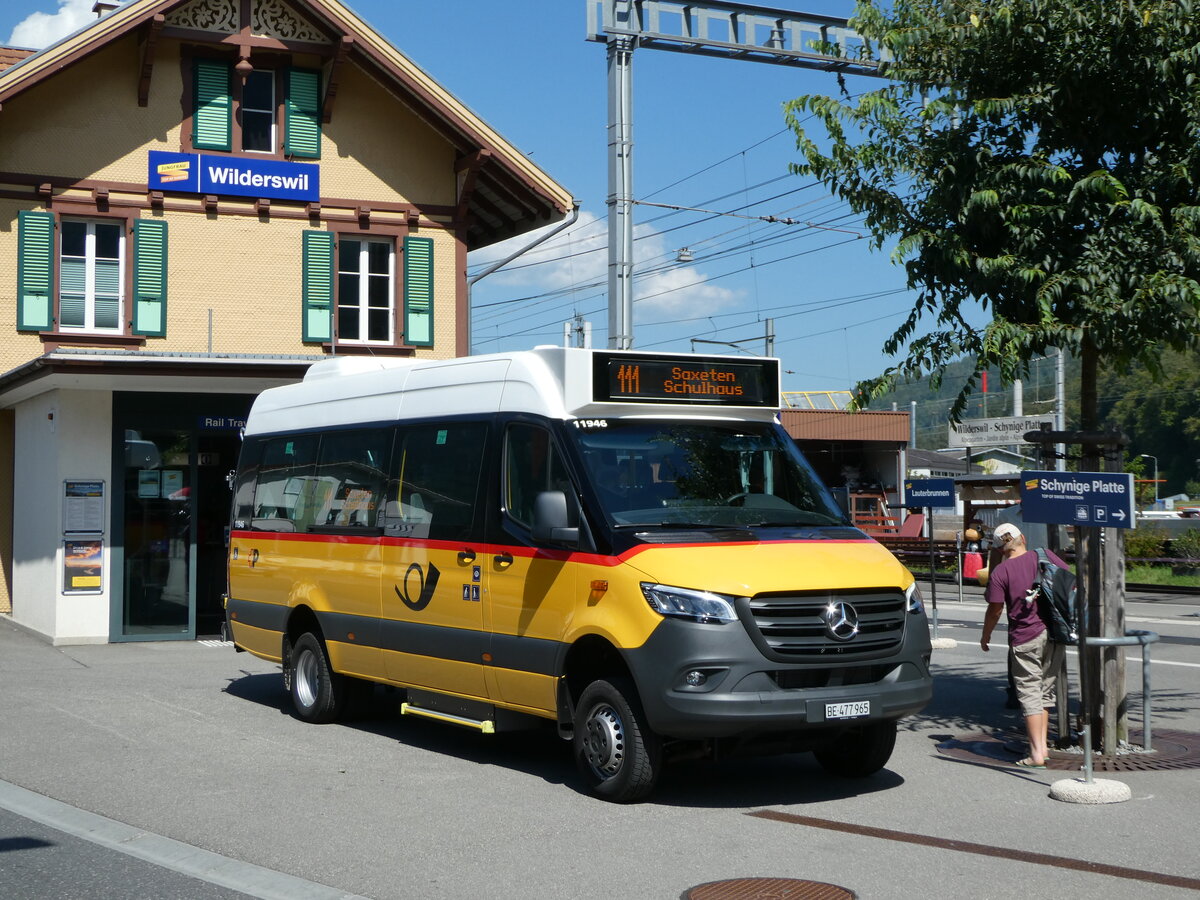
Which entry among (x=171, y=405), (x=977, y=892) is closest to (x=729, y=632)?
(x=977, y=892)

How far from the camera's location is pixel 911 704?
829 centimetres

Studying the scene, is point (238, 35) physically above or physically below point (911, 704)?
above

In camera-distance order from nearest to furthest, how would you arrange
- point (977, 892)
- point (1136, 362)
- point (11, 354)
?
point (977, 892), point (1136, 362), point (11, 354)

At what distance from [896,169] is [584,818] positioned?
565 cm

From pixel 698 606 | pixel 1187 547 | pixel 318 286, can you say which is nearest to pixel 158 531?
pixel 318 286

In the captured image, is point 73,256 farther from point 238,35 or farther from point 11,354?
point 238,35

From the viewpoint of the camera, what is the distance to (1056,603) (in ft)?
30.7

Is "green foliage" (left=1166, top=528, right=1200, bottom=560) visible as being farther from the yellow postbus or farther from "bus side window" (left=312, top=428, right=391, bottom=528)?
the yellow postbus

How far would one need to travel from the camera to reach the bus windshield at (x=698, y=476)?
8.61 m

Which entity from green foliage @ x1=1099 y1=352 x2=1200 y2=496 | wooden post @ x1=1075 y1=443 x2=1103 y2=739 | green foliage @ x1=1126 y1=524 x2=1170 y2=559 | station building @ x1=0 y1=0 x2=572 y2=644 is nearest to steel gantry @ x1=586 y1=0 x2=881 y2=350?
station building @ x1=0 y1=0 x2=572 y2=644

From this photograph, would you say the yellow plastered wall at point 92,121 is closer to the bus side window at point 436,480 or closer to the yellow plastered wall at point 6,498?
the yellow plastered wall at point 6,498

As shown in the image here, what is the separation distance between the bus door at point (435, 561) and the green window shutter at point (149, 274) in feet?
38.8

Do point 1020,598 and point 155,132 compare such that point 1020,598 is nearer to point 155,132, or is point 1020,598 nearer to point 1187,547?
point 155,132

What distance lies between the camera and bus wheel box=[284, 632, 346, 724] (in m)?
11.5
